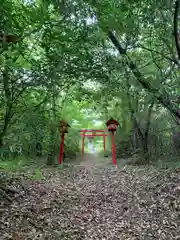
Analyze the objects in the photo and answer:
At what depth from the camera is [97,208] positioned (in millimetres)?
4496

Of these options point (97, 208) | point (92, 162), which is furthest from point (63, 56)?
point (92, 162)

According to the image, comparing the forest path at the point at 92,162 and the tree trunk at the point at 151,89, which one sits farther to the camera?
the forest path at the point at 92,162

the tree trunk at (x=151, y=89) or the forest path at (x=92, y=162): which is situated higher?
the tree trunk at (x=151, y=89)

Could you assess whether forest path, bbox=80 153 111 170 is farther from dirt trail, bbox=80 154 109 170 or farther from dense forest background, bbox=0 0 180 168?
dense forest background, bbox=0 0 180 168

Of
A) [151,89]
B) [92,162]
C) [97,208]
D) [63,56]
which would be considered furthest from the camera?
[92,162]

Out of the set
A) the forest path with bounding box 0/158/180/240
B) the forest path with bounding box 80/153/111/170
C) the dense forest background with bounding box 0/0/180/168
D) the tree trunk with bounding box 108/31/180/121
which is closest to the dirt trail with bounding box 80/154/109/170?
the forest path with bounding box 80/153/111/170

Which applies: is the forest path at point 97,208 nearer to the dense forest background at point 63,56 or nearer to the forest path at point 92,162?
the dense forest background at point 63,56

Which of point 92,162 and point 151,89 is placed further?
point 92,162

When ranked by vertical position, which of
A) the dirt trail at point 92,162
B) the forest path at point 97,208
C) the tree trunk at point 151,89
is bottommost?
the forest path at point 97,208

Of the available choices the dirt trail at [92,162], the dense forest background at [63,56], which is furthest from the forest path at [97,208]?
the dirt trail at [92,162]

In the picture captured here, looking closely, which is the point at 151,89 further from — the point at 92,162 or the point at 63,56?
the point at 92,162

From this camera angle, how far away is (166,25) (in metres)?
4.76

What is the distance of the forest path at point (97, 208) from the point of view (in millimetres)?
3570

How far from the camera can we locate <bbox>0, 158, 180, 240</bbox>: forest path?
357cm
